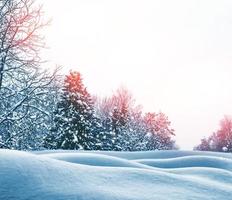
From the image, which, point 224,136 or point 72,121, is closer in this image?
point 72,121

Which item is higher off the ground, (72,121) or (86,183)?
(72,121)

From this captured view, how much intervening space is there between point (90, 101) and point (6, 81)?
64.6 feet

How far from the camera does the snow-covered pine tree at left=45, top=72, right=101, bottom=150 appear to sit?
28875 millimetres

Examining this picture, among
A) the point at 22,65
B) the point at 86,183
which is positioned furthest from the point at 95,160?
the point at 22,65

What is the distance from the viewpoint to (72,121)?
2925 centimetres

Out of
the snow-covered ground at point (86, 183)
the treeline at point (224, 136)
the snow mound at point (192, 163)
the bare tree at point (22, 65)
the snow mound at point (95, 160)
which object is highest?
the treeline at point (224, 136)

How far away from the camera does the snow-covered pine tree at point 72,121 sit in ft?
94.7

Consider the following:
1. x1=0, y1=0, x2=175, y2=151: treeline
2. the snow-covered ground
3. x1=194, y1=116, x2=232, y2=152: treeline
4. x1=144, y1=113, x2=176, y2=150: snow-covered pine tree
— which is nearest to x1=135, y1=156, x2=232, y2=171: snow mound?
the snow-covered ground

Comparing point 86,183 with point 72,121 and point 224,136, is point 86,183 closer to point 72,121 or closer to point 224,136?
point 72,121

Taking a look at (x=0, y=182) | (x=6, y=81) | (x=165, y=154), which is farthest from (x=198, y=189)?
(x=6, y=81)

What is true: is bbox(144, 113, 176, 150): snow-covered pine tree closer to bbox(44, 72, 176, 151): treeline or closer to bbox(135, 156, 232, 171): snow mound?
bbox(44, 72, 176, 151): treeline

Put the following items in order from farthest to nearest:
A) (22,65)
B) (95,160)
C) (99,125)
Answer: (99,125) < (22,65) < (95,160)

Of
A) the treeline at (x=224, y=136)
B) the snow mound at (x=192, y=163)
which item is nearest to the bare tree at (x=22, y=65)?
the snow mound at (x=192, y=163)

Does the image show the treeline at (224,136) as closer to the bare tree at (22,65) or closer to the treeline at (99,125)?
the treeline at (99,125)
